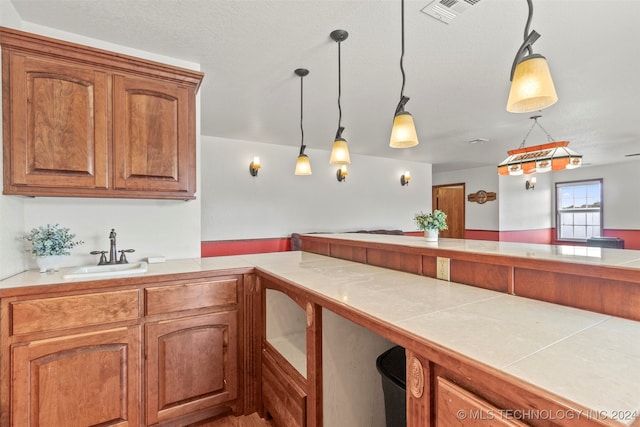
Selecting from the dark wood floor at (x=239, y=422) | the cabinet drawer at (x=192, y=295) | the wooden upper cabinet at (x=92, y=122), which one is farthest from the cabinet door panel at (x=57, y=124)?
the dark wood floor at (x=239, y=422)

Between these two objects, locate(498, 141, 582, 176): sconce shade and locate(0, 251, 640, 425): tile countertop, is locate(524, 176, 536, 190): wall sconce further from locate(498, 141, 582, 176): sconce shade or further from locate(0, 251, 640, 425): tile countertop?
locate(0, 251, 640, 425): tile countertop

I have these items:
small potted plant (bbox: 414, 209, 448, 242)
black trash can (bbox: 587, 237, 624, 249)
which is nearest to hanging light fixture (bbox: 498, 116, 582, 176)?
black trash can (bbox: 587, 237, 624, 249)

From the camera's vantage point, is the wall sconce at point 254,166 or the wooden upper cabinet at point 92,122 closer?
the wooden upper cabinet at point 92,122

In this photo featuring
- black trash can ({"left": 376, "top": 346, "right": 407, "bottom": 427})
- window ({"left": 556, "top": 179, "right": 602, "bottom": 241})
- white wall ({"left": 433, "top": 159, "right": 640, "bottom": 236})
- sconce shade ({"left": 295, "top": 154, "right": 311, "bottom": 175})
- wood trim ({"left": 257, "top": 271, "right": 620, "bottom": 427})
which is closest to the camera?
Answer: wood trim ({"left": 257, "top": 271, "right": 620, "bottom": 427})

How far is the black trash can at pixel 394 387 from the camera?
136cm

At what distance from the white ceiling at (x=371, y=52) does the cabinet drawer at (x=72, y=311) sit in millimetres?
1634

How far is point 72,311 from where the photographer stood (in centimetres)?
162

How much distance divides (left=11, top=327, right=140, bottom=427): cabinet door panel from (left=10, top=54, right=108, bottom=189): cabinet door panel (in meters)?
0.89

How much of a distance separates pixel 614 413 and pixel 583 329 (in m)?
0.51

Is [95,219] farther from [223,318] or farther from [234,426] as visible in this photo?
[234,426]

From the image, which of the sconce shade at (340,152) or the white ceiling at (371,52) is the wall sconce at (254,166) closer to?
the white ceiling at (371,52)

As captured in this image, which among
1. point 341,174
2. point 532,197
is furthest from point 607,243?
point 341,174

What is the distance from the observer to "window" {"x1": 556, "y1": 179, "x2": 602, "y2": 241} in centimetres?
762

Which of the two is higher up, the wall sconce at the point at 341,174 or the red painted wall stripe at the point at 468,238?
the wall sconce at the point at 341,174
